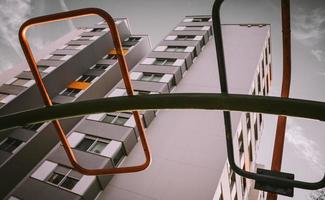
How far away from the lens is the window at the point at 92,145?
1683 cm

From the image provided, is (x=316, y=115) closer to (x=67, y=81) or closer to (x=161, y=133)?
(x=161, y=133)

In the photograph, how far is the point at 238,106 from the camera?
1.21m

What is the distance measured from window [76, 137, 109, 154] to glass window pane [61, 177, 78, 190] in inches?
84.0

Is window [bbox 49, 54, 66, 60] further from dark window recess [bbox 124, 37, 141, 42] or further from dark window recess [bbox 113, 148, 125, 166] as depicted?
dark window recess [bbox 113, 148, 125, 166]

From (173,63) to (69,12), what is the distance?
73.9 feet

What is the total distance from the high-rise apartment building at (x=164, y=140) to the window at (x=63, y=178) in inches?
2.2

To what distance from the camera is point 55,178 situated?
51.0ft

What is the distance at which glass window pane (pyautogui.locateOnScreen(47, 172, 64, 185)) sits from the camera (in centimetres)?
1528

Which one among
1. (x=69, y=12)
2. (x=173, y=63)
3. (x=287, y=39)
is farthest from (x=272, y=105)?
(x=173, y=63)

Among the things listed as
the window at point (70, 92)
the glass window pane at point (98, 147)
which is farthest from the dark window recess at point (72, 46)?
the glass window pane at point (98, 147)

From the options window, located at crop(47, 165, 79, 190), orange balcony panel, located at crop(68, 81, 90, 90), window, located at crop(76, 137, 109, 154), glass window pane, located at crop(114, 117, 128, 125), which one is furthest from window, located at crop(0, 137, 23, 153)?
orange balcony panel, located at crop(68, 81, 90, 90)

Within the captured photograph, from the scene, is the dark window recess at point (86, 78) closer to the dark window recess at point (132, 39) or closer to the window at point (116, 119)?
the dark window recess at point (132, 39)

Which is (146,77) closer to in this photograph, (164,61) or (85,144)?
(164,61)

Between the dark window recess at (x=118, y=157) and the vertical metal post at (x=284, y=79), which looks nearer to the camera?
the vertical metal post at (x=284, y=79)
